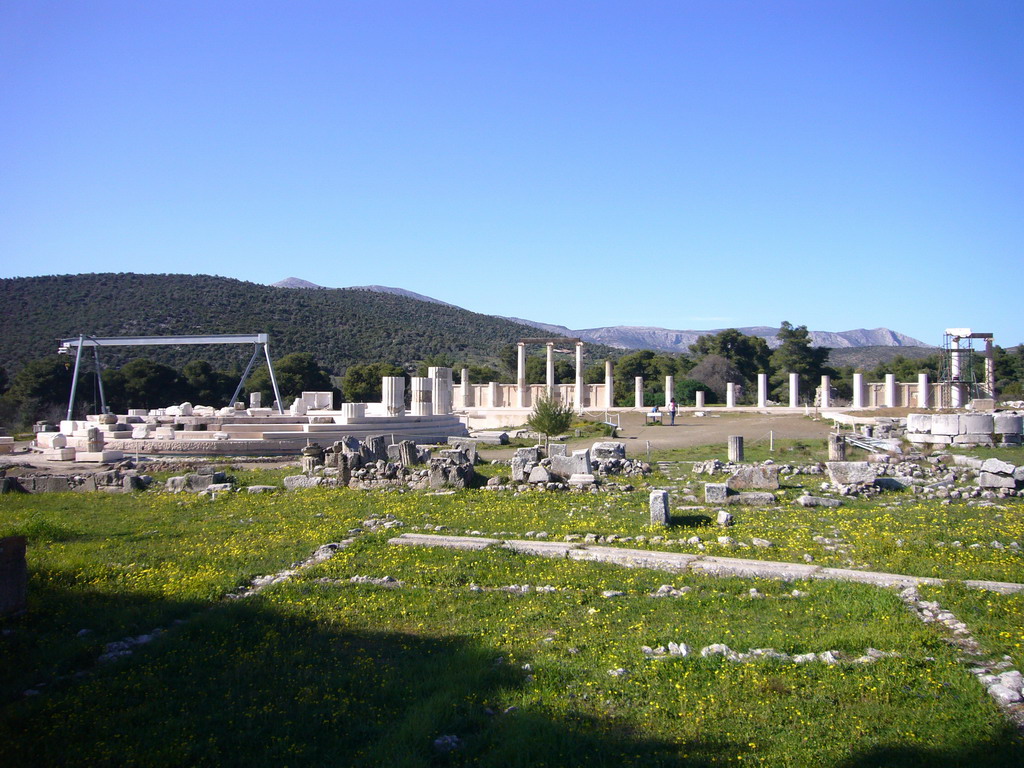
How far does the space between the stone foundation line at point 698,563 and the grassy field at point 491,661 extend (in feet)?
0.98

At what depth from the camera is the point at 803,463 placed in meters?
19.9

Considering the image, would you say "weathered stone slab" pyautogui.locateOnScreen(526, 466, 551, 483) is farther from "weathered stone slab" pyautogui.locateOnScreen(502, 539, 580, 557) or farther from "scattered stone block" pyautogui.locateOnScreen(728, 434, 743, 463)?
"scattered stone block" pyautogui.locateOnScreen(728, 434, 743, 463)

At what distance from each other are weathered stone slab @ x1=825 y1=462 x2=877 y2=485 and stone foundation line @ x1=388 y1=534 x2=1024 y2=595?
6833mm

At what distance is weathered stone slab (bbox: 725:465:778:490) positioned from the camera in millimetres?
14297

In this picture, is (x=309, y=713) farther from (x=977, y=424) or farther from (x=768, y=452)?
(x=977, y=424)

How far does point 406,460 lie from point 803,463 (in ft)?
34.7

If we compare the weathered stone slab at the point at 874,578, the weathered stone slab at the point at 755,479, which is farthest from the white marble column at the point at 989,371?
the weathered stone slab at the point at 874,578

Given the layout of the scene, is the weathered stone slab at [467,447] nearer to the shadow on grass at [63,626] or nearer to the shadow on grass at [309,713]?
the shadow on grass at [63,626]

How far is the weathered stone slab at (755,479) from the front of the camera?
563 inches

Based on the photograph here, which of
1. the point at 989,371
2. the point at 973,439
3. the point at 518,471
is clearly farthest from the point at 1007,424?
the point at 989,371

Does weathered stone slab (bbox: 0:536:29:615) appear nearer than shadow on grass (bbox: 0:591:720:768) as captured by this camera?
No

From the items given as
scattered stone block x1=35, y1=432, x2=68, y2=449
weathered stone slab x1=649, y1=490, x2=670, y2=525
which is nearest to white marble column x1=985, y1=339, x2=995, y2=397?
weathered stone slab x1=649, y1=490, x2=670, y2=525

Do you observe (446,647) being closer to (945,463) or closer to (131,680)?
(131,680)

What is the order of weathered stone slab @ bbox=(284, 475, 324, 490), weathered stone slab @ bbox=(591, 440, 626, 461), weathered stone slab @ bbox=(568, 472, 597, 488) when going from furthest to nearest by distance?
weathered stone slab @ bbox=(591, 440, 626, 461) < weathered stone slab @ bbox=(284, 475, 324, 490) < weathered stone slab @ bbox=(568, 472, 597, 488)
